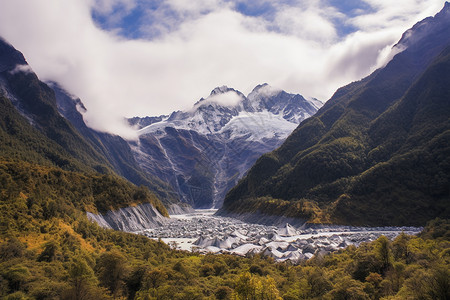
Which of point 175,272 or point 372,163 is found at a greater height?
point 372,163

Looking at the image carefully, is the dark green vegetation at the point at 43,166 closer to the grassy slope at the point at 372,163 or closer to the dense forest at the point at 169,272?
the dense forest at the point at 169,272

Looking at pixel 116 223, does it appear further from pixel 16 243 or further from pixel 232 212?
pixel 232 212

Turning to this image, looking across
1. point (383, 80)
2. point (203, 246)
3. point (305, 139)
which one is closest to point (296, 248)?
point (203, 246)

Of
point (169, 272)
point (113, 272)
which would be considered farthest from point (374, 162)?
point (113, 272)

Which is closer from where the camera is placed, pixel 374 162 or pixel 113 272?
pixel 113 272

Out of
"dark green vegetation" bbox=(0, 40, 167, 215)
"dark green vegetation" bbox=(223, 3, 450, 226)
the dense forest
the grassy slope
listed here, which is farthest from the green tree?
the grassy slope

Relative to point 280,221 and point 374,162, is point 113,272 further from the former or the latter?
point 374,162

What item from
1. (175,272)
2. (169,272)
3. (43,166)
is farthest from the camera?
(43,166)

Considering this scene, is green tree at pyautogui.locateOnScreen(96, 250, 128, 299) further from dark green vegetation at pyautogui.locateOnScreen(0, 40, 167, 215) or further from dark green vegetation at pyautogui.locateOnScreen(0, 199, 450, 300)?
dark green vegetation at pyautogui.locateOnScreen(0, 40, 167, 215)
